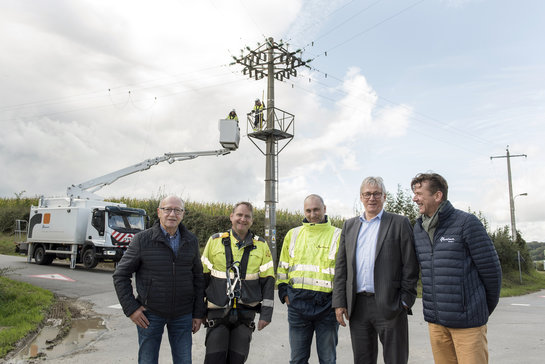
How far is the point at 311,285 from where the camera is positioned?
3.94 m

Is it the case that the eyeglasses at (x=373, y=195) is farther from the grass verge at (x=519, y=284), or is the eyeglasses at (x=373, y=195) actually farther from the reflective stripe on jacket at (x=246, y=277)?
the grass verge at (x=519, y=284)

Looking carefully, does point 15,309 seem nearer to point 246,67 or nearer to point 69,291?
point 69,291

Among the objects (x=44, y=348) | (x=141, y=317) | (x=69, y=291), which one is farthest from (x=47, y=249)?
(x=141, y=317)

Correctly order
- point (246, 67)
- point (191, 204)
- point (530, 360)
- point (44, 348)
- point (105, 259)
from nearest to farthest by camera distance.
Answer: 1. point (530, 360)
2. point (44, 348)
3. point (105, 259)
4. point (246, 67)
5. point (191, 204)

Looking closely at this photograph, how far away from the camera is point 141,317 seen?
3.65 m

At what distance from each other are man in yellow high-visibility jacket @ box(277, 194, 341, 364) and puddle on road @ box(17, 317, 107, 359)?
12.2ft

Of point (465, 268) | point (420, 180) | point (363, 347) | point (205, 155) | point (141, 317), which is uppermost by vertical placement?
point (205, 155)

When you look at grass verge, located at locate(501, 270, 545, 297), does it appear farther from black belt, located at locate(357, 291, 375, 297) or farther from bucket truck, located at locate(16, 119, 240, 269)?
black belt, located at locate(357, 291, 375, 297)

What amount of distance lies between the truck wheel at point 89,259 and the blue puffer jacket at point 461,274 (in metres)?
15.6

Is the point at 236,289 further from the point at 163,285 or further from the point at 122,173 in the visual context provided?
the point at 122,173

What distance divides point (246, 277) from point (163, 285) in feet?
2.49

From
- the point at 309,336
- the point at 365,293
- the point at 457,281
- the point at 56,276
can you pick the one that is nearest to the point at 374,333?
the point at 365,293

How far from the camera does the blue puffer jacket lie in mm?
3305

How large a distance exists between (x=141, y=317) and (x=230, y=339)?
2.72 ft
